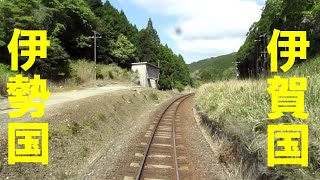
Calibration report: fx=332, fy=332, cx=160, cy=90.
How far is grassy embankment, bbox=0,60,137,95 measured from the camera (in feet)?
98.8

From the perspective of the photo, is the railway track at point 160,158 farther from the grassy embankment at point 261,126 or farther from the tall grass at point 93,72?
the tall grass at point 93,72

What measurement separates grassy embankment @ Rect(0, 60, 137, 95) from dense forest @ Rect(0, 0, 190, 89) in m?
1.42

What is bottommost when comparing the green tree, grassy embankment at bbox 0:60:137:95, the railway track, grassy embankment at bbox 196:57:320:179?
the railway track

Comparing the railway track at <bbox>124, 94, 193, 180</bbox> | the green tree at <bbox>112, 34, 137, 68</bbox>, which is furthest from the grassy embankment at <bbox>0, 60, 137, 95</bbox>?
the railway track at <bbox>124, 94, 193, 180</bbox>

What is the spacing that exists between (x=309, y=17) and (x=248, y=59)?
2265 inches

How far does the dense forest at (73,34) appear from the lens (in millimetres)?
32969

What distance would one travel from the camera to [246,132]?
30.0ft

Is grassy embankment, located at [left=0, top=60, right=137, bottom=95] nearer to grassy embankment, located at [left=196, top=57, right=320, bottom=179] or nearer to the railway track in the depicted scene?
the railway track

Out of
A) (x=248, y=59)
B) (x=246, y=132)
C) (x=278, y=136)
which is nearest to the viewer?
(x=278, y=136)

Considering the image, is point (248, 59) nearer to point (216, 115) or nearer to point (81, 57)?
point (81, 57)

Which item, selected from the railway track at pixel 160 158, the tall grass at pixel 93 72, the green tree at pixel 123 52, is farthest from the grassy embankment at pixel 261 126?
the green tree at pixel 123 52

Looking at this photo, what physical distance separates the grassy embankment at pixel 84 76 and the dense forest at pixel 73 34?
4.67 ft

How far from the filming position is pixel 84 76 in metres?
43.1

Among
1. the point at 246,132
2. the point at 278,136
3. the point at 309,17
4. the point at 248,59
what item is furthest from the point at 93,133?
the point at 248,59
